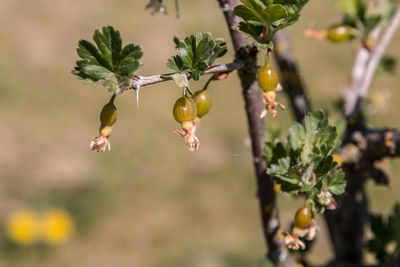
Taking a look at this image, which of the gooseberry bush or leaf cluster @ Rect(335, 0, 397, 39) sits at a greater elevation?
leaf cluster @ Rect(335, 0, 397, 39)

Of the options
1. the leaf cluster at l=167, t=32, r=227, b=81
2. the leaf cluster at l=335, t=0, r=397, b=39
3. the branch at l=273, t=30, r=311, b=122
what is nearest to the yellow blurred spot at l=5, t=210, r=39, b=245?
A: the branch at l=273, t=30, r=311, b=122

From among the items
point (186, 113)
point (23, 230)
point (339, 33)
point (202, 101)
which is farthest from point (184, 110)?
point (23, 230)

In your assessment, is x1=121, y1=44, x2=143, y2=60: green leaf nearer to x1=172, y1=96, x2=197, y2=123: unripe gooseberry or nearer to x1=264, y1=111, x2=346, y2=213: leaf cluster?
x1=172, y1=96, x2=197, y2=123: unripe gooseberry

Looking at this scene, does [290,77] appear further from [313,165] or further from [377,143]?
[313,165]

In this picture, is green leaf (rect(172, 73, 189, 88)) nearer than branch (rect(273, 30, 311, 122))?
Yes

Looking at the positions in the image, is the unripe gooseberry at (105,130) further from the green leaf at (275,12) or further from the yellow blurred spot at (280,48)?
the yellow blurred spot at (280,48)

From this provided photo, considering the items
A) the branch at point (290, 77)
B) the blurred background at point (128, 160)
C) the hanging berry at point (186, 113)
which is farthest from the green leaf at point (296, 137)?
the blurred background at point (128, 160)

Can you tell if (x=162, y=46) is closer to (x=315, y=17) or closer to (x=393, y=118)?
(x=315, y=17)
